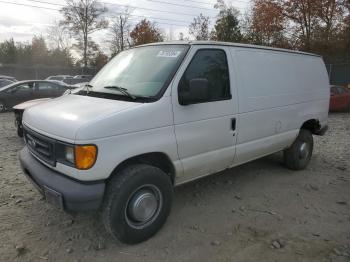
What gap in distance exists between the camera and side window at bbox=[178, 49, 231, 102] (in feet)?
13.1

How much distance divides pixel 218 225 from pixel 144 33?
136 ft

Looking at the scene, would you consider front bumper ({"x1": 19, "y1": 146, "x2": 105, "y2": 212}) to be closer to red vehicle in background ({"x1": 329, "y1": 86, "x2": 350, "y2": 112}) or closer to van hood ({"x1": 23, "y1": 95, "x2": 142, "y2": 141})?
van hood ({"x1": 23, "y1": 95, "x2": 142, "y2": 141})

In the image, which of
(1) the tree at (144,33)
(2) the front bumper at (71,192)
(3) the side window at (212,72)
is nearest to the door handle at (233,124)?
(3) the side window at (212,72)

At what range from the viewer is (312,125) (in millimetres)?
6422

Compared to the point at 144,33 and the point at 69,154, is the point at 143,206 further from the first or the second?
the point at 144,33

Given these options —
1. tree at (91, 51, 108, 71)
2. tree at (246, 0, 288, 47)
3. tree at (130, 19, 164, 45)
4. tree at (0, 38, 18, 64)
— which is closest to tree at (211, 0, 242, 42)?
tree at (246, 0, 288, 47)

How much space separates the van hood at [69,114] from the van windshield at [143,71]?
10.7 inches

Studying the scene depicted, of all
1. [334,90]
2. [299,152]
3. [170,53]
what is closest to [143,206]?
[170,53]

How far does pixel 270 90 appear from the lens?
16.8ft

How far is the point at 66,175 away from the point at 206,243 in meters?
1.66

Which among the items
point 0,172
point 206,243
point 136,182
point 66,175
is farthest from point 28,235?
point 0,172

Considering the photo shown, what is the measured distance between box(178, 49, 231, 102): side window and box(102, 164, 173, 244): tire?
107 cm

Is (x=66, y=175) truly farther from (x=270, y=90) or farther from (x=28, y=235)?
(x=270, y=90)

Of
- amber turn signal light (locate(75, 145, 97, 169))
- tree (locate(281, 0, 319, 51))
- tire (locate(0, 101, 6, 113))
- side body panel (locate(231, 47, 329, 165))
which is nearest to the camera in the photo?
amber turn signal light (locate(75, 145, 97, 169))
